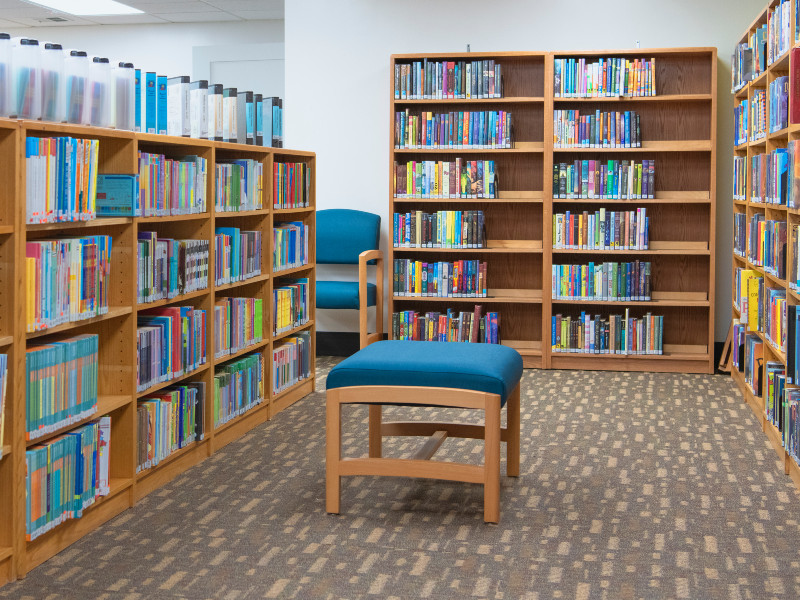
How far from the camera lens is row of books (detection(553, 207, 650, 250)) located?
641cm

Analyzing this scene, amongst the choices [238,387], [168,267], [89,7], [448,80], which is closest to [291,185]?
[238,387]

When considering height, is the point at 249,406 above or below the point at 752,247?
below

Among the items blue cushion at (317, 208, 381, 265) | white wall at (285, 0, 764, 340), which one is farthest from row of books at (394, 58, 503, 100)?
blue cushion at (317, 208, 381, 265)

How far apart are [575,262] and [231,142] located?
293 cm

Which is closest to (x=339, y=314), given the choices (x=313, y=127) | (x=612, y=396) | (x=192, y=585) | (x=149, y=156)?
(x=313, y=127)

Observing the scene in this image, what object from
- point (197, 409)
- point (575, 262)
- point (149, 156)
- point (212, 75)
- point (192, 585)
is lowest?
point (192, 585)

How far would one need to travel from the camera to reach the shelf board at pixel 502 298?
6594 mm

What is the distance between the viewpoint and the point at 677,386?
5938 millimetres

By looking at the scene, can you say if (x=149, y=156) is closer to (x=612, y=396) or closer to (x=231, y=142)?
(x=231, y=142)

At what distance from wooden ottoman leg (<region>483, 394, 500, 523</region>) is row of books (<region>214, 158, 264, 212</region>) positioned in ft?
5.45

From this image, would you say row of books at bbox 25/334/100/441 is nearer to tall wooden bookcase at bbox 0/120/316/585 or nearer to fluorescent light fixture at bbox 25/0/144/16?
tall wooden bookcase at bbox 0/120/316/585

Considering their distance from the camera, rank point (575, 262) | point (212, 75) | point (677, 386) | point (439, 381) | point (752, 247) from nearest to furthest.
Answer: point (439, 381) → point (752, 247) → point (677, 386) → point (575, 262) → point (212, 75)

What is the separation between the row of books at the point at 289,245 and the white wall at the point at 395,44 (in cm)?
157

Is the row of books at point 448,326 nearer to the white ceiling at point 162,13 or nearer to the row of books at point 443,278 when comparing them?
the row of books at point 443,278
